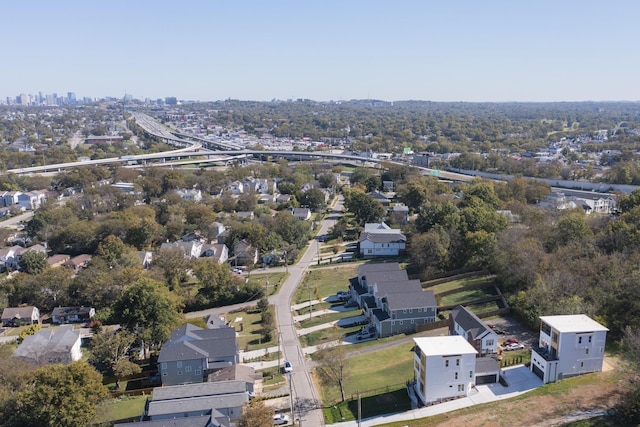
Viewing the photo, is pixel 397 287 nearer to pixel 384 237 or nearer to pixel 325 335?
pixel 325 335

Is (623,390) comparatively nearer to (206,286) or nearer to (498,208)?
(206,286)

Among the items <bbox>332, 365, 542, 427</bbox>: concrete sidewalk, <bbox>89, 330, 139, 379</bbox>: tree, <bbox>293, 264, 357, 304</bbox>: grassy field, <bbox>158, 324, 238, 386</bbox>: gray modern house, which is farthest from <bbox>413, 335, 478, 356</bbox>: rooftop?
<bbox>89, 330, 139, 379</bbox>: tree

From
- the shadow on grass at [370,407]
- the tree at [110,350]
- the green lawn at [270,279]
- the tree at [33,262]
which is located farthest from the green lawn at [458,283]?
the tree at [33,262]

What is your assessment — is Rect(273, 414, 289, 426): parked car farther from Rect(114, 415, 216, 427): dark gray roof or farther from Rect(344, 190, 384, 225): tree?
Rect(344, 190, 384, 225): tree

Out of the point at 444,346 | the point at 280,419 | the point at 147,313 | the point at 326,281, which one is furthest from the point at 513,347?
the point at 147,313

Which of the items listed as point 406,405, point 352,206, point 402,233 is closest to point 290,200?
point 352,206

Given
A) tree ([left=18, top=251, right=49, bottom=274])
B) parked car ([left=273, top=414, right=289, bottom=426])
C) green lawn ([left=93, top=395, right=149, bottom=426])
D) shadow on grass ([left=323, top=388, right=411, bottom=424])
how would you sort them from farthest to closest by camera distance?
1. tree ([left=18, top=251, right=49, bottom=274])
2. shadow on grass ([left=323, top=388, right=411, bottom=424])
3. parked car ([left=273, top=414, right=289, bottom=426])
4. green lawn ([left=93, top=395, right=149, bottom=426])

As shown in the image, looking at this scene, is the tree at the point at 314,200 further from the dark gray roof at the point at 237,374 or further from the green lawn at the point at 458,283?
the dark gray roof at the point at 237,374
